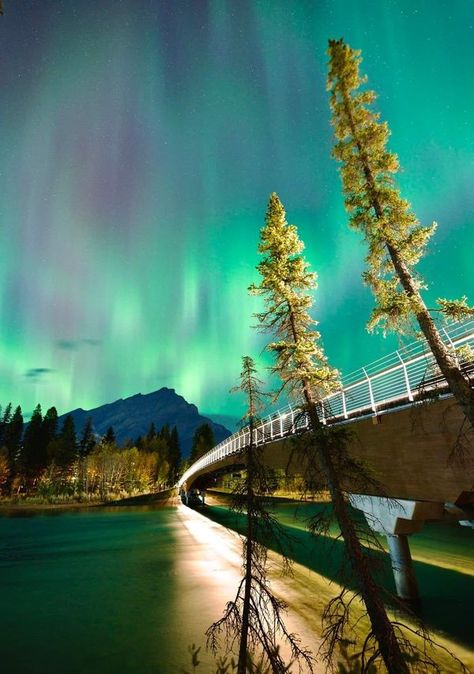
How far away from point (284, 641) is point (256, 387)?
9644 mm

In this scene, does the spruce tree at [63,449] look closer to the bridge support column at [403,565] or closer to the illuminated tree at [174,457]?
the illuminated tree at [174,457]

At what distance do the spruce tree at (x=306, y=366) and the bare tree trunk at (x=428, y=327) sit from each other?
11.5 feet

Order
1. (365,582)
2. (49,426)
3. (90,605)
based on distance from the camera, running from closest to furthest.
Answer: (365,582), (90,605), (49,426)

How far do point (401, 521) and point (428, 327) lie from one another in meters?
8.23

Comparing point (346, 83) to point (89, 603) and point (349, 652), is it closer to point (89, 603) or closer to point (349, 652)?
point (349, 652)

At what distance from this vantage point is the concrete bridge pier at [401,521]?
11.6 meters

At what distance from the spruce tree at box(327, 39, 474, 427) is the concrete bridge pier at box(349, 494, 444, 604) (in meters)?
5.38

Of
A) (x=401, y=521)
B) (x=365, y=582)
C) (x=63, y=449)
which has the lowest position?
(x=365, y=582)

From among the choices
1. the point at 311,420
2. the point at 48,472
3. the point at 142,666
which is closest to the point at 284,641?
the point at 142,666

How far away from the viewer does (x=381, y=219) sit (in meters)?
11.1

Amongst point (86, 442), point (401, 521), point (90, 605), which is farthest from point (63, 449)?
point (401, 521)

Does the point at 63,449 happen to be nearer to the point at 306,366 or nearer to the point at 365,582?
the point at 306,366

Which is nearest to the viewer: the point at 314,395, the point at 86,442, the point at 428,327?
the point at 428,327

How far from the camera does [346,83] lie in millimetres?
13367
